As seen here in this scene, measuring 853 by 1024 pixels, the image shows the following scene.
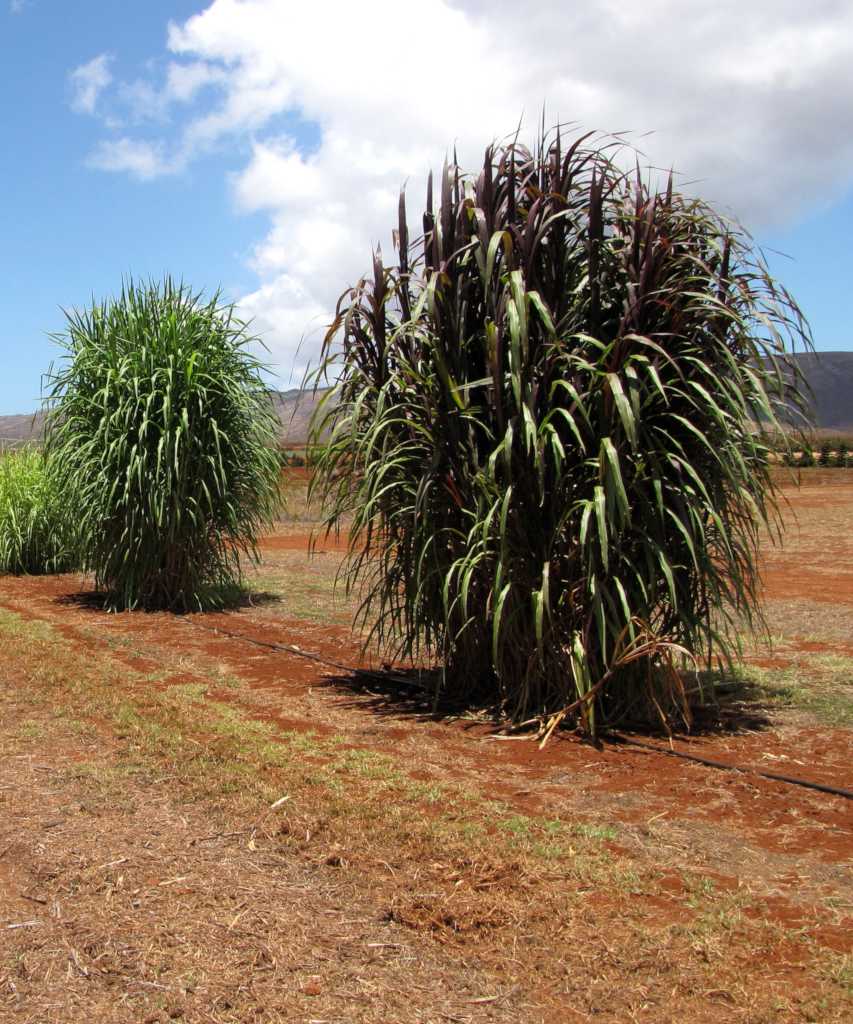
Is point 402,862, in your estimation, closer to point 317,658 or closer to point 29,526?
point 317,658

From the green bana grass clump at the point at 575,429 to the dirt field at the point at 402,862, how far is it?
2.01ft

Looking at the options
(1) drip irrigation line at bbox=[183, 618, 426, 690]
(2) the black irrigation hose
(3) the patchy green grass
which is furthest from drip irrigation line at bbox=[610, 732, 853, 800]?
(1) drip irrigation line at bbox=[183, 618, 426, 690]

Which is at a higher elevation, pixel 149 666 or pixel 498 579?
pixel 498 579

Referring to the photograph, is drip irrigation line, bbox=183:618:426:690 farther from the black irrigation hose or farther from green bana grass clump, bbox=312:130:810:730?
green bana grass clump, bbox=312:130:810:730

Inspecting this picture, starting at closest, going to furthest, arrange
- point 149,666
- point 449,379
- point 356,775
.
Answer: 1. point 356,775
2. point 449,379
3. point 149,666

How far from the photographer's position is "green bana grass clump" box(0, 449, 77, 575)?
48.3 ft

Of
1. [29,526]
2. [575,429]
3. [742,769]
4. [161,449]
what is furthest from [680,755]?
[29,526]

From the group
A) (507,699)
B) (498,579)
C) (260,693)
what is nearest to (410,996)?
(498,579)

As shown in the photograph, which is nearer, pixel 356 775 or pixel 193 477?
pixel 356 775

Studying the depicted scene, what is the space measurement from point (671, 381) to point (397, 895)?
325 cm

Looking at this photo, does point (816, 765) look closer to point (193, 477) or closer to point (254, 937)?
point (254, 937)

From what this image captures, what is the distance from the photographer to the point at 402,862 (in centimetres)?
384

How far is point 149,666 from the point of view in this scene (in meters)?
7.95

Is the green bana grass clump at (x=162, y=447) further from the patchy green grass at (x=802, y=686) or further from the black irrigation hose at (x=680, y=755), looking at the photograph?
the patchy green grass at (x=802, y=686)
